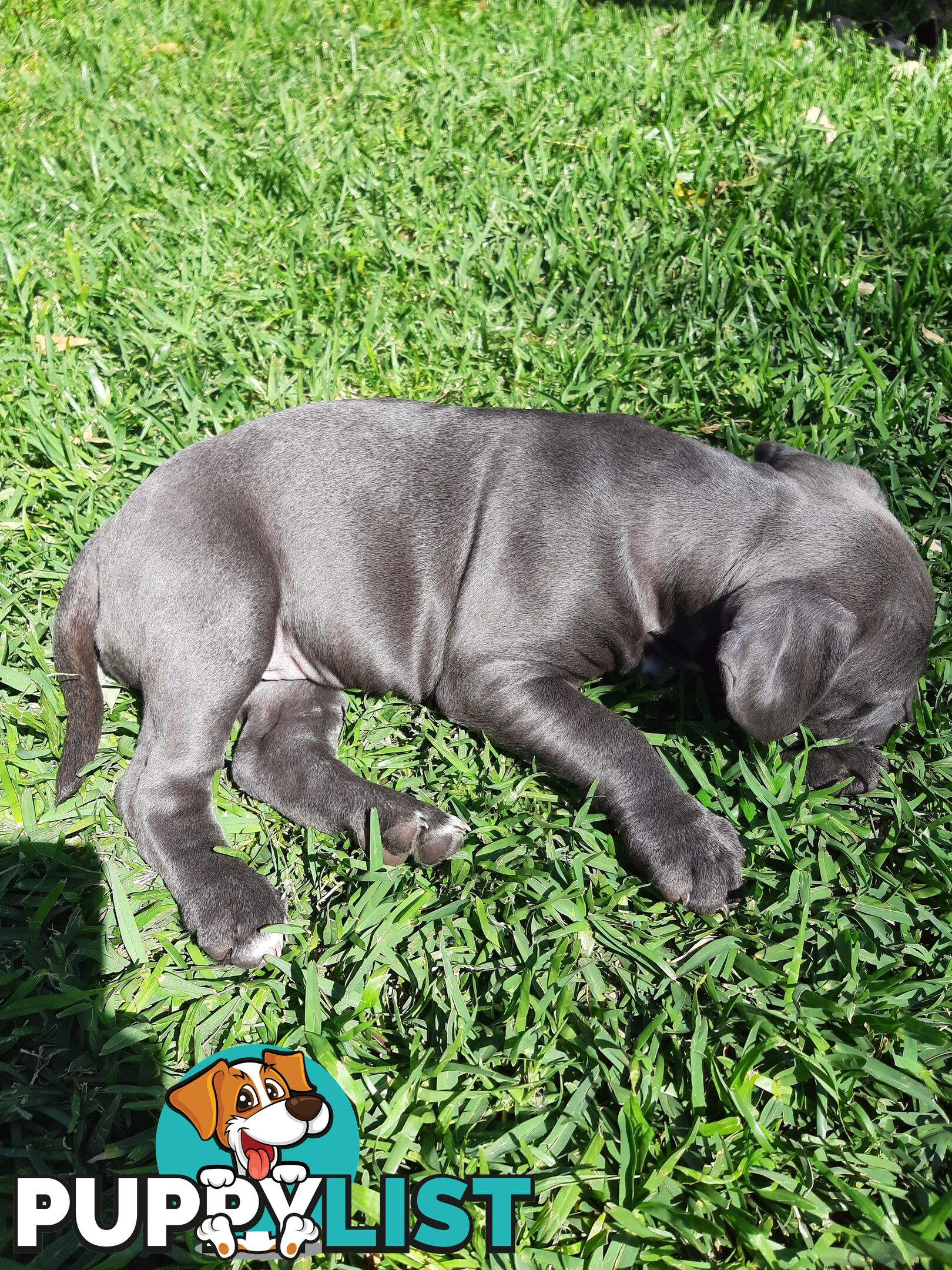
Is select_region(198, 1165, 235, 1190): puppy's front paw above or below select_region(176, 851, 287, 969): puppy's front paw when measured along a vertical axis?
below

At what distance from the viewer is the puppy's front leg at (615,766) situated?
9.47 ft

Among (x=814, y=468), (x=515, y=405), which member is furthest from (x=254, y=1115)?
(x=515, y=405)

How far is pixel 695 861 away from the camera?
2.89 m

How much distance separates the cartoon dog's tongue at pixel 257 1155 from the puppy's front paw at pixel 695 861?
1.22 meters

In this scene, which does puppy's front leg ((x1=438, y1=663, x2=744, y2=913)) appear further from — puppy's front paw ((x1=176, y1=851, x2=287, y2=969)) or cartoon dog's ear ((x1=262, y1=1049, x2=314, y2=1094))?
cartoon dog's ear ((x1=262, y1=1049, x2=314, y2=1094))

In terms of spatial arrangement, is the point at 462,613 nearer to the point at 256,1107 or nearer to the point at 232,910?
the point at 232,910

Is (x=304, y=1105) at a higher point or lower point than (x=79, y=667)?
lower

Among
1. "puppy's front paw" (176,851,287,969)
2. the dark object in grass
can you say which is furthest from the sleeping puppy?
the dark object in grass

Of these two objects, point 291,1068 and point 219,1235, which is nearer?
point 219,1235

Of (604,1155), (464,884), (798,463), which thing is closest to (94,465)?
(464,884)

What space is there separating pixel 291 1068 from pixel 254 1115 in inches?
5.3

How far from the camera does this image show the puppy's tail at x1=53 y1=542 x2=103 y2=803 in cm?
322

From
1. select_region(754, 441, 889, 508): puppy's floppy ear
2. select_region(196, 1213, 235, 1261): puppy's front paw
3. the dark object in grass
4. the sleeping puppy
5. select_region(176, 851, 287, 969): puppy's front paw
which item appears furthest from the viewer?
the dark object in grass

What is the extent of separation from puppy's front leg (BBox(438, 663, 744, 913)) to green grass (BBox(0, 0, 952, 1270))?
93 mm
